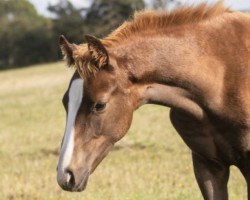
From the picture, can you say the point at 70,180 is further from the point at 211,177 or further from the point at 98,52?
the point at 211,177

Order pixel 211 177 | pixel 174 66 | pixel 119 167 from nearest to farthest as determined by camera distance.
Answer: pixel 174 66, pixel 211 177, pixel 119 167

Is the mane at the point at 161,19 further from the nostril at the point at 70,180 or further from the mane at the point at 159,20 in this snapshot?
the nostril at the point at 70,180

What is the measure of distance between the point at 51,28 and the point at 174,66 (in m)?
54.6

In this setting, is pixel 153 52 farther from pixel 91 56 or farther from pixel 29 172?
pixel 29 172

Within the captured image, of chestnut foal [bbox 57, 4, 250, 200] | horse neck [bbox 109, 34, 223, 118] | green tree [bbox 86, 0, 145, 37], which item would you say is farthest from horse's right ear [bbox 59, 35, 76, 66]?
green tree [bbox 86, 0, 145, 37]

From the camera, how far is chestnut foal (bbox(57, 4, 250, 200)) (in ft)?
11.2

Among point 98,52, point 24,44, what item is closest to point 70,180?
point 98,52

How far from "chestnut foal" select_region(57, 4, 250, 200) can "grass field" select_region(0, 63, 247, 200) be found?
44 centimetres

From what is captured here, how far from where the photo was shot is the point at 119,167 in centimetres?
773

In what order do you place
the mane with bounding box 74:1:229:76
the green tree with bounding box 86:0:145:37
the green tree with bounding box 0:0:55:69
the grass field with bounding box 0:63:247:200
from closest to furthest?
the mane with bounding box 74:1:229:76, the grass field with bounding box 0:63:247:200, the green tree with bounding box 86:0:145:37, the green tree with bounding box 0:0:55:69

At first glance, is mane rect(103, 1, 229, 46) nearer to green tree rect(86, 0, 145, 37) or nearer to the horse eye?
the horse eye

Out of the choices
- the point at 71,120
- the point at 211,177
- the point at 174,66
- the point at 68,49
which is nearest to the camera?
the point at 71,120

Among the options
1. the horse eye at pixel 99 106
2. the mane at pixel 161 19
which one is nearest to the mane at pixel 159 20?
the mane at pixel 161 19

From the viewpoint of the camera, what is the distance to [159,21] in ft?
12.7
